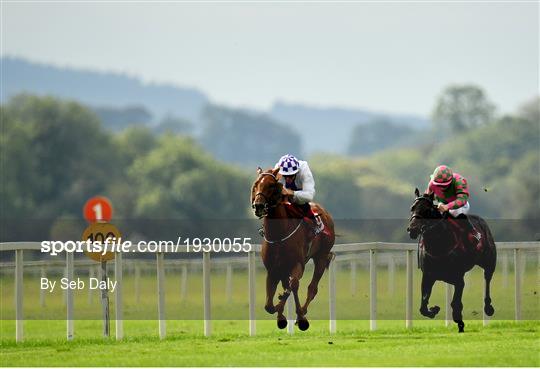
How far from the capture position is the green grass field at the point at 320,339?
1497 cm

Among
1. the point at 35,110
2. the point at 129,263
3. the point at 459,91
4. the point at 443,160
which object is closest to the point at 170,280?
the point at 129,263

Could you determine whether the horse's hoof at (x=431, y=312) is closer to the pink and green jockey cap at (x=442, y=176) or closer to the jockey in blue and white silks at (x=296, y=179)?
the pink and green jockey cap at (x=442, y=176)

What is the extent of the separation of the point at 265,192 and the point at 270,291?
0.97 m

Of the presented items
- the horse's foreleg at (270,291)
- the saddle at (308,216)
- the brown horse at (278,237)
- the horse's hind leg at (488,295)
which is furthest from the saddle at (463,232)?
the horse's foreleg at (270,291)

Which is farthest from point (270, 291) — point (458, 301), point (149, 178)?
point (149, 178)

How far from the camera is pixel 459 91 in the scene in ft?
481

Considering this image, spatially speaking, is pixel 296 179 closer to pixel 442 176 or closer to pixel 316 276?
pixel 316 276

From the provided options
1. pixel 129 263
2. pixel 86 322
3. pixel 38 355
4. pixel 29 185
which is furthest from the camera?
pixel 29 185

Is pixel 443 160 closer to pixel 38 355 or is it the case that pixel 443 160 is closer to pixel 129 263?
pixel 129 263

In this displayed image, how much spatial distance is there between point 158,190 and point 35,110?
1207 centimetres

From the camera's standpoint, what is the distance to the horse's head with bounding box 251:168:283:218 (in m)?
14.3

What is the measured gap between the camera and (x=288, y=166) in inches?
574

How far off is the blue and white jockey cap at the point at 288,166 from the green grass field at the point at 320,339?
142 centimetres

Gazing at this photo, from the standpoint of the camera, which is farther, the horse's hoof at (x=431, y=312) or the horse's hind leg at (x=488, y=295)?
the horse's hind leg at (x=488, y=295)
